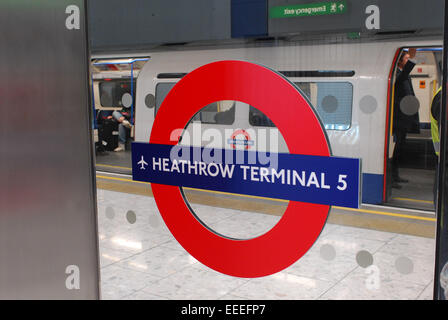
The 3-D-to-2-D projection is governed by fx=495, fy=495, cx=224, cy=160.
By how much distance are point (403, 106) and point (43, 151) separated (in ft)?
4.77

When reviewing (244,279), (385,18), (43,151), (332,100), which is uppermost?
(385,18)

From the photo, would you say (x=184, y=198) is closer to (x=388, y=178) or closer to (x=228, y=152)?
(x=228, y=152)

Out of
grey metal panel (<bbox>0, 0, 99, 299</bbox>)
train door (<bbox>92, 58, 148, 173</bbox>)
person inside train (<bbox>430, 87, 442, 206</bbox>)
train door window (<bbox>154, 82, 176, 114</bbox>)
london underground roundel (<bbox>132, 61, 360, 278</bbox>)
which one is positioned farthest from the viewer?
train door (<bbox>92, 58, 148, 173</bbox>)

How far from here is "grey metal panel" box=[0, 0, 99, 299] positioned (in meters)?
2.00

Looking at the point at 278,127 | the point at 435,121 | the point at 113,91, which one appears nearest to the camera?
the point at 435,121

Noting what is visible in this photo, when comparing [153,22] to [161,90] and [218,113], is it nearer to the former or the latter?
[161,90]

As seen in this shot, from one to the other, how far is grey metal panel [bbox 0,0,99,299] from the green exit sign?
846mm

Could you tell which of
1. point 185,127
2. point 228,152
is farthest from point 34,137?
point 228,152

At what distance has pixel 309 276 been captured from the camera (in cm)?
197

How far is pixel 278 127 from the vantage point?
6.31 feet

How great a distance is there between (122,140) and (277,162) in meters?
0.83

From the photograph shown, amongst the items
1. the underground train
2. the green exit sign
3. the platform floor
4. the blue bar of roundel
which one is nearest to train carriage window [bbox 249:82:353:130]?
the underground train

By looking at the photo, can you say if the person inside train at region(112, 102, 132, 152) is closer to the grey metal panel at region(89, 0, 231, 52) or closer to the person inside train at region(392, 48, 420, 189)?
the grey metal panel at region(89, 0, 231, 52)

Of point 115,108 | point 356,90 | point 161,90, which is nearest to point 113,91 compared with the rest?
point 115,108
